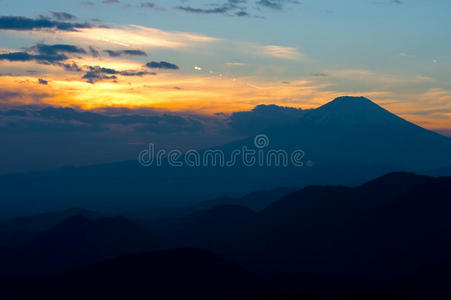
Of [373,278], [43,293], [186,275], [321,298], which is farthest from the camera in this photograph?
[373,278]

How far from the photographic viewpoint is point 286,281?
18450cm

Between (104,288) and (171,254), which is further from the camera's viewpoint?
(171,254)

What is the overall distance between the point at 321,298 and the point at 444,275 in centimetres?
6281

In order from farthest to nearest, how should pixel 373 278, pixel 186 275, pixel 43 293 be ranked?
pixel 373 278, pixel 186 275, pixel 43 293

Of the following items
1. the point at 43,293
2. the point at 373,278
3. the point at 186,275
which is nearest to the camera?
the point at 43,293

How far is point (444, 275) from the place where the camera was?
182 meters

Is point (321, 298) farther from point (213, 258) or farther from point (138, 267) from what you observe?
point (138, 267)

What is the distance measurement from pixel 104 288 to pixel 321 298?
7360cm

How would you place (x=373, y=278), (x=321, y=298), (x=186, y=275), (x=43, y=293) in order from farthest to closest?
(x=373, y=278) < (x=186, y=275) < (x=43, y=293) < (x=321, y=298)

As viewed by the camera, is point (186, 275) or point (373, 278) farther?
point (373, 278)

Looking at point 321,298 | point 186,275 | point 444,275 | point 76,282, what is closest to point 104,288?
point 76,282

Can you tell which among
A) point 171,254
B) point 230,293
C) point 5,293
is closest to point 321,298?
point 230,293

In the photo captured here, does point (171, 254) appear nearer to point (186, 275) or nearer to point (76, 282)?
point (186, 275)

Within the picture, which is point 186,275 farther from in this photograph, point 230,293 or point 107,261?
point 107,261
